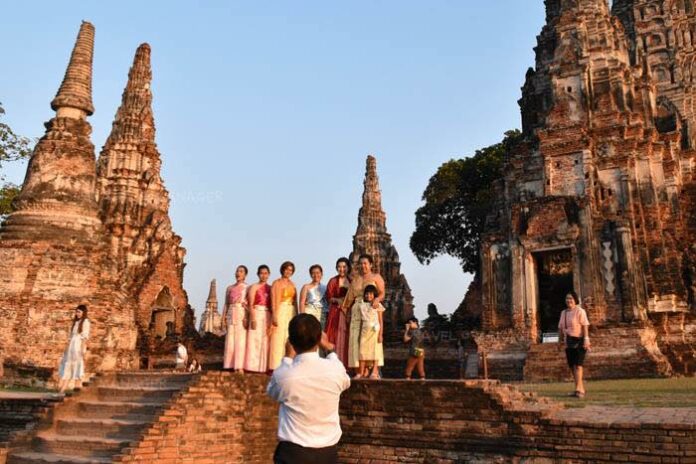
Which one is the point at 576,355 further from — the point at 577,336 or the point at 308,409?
the point at 308,409

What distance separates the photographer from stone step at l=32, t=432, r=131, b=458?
24.0 feet

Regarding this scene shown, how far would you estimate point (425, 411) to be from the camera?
7.39 m

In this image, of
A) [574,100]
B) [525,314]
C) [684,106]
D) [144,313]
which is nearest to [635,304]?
[525,314]

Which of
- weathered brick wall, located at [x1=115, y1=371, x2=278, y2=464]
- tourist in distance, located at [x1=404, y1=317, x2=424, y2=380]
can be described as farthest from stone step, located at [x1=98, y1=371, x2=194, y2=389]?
tourist in distance, located at [x1=404, y1=317, x2=424, y2=380]

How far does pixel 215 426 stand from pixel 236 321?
1.63 metres

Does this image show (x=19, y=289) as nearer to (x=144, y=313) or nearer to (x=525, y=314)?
(x=144, y=313)

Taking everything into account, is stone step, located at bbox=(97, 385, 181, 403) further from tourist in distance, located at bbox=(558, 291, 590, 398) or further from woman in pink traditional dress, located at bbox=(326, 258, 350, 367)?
tourist in distance, located at bbox=(558, 291, 590, 398)

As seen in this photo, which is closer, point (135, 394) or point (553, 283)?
point (135, 394)

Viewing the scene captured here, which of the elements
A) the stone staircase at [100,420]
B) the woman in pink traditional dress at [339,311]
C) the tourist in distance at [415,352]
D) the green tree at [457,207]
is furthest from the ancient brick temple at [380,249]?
the stone staircase at [100,420]

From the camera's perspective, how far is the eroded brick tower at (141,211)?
26391mm

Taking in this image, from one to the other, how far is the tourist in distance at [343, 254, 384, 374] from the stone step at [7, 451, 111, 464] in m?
3.24

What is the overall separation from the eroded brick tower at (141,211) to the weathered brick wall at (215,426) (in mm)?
18100

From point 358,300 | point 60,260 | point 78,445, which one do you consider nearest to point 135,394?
point 78,445

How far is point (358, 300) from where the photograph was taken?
Answer: 29.0ft
